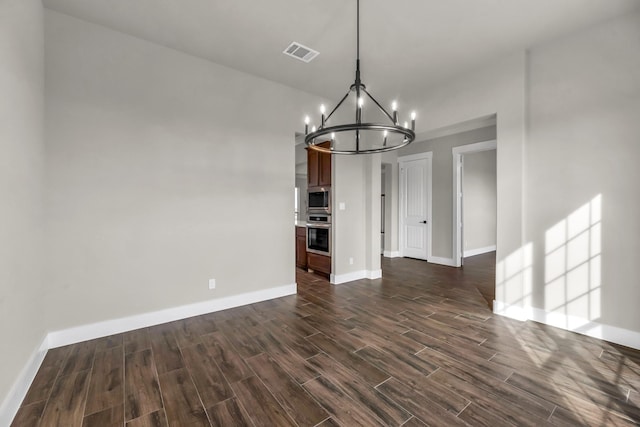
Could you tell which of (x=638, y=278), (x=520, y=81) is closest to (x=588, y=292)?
(x=638, y=278)

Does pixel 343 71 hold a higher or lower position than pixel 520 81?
higher

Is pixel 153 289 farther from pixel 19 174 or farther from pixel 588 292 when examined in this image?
pixel 588 292

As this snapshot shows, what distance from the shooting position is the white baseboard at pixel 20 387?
1.61 m

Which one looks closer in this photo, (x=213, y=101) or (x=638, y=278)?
(x=638, y=278)

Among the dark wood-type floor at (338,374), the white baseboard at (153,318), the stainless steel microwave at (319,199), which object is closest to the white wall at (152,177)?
the white baseboard at (153,318)

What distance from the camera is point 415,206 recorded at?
6.93 meters

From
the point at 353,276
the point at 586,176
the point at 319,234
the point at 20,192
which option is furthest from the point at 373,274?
the point at 20,192

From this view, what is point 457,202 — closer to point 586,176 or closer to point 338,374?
point 586,176

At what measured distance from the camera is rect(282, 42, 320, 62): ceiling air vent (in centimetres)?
304

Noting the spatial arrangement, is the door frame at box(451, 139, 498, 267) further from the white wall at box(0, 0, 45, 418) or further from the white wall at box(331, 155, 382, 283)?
the white wall at box(0, 0, 45, 418)

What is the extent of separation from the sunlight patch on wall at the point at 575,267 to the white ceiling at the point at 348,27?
1834mm

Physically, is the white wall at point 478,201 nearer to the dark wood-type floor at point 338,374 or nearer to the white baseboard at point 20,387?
the dark wood-type floor at point 338,374

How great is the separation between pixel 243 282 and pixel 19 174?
2.35 meters

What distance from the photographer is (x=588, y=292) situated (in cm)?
276
